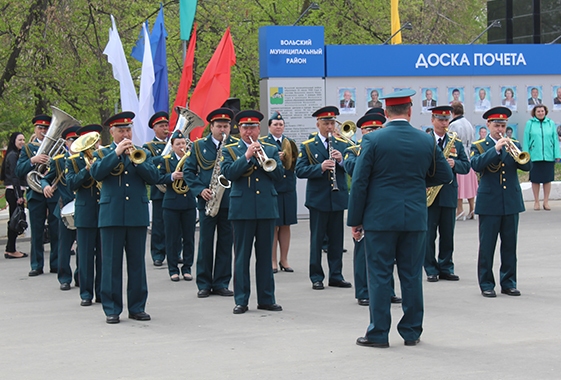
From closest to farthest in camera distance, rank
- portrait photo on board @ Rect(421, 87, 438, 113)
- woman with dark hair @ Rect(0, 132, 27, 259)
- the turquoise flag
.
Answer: woman with dark hair @ Rect(0, 132, 27, 259)
the turquoise flag
portrait photo on board @ Rect(421, 87, 438, 113)

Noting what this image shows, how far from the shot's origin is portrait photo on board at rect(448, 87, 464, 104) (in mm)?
16594

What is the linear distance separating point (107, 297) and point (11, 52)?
→ 10.3 meters

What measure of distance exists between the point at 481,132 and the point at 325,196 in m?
8.49

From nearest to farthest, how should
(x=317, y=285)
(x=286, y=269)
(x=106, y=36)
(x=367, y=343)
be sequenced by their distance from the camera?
(x=367, y=343)
(x=317, y=285)
(x=286, y=269)
(x=106, y=36)

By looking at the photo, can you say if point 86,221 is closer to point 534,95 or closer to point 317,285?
point 317,285

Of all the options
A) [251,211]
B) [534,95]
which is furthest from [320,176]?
[534,95]

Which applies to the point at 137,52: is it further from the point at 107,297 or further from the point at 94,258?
the point at 107,297

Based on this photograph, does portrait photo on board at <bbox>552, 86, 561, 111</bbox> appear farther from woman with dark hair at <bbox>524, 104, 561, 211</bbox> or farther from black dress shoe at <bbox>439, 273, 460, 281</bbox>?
black dress shoe at <bbox>439, 273, 460, 281</bbox>

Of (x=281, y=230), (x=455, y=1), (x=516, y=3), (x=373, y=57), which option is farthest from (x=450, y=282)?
(x=455, y=1)

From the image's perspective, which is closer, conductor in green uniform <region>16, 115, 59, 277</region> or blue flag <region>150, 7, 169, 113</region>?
conductor in green uniform <region>16, 115, 59, 277</region>

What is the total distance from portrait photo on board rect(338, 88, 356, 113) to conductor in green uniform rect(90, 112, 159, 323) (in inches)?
358

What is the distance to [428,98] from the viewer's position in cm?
1647

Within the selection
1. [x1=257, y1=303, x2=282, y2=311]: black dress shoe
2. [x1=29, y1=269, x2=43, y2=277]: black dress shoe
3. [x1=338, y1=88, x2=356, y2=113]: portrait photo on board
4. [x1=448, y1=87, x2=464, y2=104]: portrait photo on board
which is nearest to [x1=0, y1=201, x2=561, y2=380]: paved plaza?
[x1=257, y1=303, x2=282, y2=311]: black dress shoe

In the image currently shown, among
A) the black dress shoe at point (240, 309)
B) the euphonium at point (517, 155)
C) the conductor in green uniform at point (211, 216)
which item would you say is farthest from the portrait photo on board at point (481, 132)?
the black dress shoe at point (240, 309)
